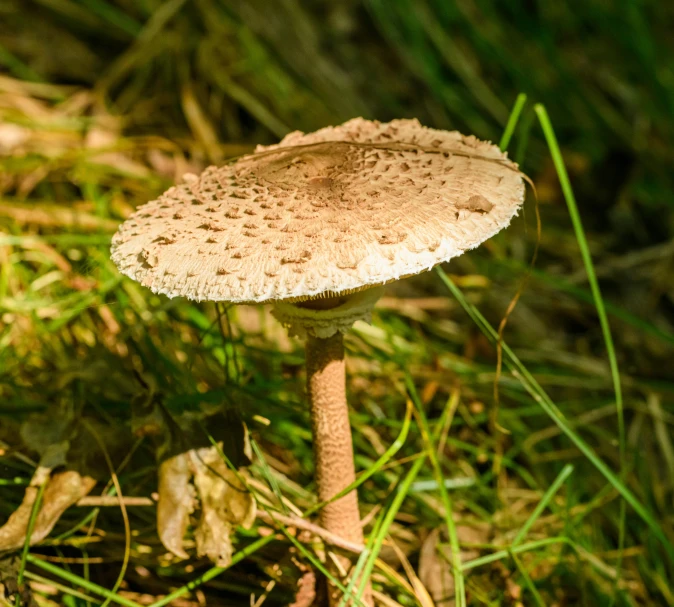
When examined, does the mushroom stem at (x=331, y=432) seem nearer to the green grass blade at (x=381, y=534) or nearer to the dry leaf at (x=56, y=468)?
the green grass blade at (x=381, y=534)

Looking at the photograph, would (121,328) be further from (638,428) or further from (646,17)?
(646,17)

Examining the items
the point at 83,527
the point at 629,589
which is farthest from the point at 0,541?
the point at 629,589

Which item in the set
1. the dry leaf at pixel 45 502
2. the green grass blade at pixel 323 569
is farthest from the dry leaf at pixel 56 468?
the green grass blade at pixel 323 569

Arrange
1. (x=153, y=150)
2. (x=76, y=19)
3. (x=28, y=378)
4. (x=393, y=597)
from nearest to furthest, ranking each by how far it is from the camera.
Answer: (x=393, y=597)
(x=28, y=378)
(x=153, y=150)
(x=76, y=19)

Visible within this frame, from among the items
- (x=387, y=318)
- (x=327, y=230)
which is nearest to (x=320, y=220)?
(x=327, y=230)

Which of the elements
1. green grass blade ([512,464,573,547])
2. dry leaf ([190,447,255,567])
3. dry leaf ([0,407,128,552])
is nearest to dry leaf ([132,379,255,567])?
dry leaf ([190,447,255,567])

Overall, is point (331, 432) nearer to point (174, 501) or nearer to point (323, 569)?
point (323, 569)

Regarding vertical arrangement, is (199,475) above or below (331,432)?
below
